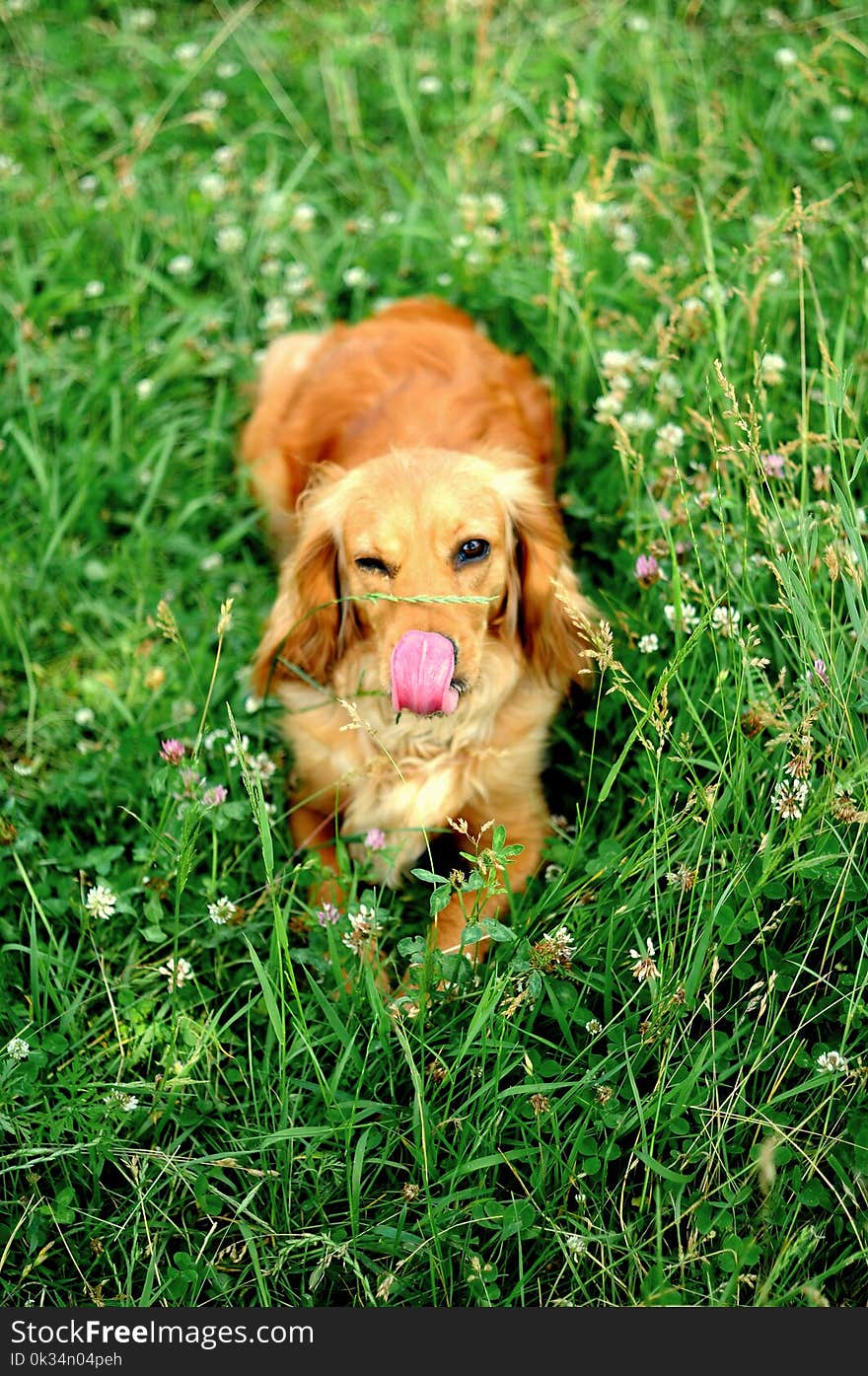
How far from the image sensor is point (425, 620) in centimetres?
215

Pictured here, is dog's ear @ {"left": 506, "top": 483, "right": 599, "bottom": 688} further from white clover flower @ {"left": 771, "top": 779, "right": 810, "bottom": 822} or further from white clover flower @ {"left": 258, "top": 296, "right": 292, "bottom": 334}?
white clover flower @ {"left": 258, "top": 296, "right": 292, "bottom": 334}

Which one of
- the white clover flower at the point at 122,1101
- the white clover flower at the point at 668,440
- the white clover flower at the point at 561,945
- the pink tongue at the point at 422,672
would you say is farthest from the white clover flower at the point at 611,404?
the white clover flower at the point at 122,1101

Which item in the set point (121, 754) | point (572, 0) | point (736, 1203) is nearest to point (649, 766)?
point (736, 1203)

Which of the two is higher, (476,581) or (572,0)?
(572,0)

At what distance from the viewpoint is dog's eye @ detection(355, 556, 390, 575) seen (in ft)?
7.59

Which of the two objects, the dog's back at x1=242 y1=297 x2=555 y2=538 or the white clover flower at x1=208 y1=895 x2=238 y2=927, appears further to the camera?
the dog's back at x1=242 y1=297 x2=555 y2=538

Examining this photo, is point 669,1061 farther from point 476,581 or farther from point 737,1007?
point 476,581

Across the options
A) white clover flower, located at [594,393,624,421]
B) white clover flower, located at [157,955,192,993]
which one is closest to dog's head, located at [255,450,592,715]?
white clover flower, located at [594,393,624,421]

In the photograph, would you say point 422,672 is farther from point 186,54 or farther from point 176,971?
point 186,54

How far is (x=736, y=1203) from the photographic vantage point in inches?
73.0

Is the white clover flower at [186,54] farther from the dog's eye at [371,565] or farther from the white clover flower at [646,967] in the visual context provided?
the white clover flower at [646,967]

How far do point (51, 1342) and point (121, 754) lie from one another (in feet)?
3.80

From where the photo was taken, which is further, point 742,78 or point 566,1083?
point 742,78

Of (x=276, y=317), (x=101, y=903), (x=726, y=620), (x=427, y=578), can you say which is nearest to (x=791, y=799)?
(x=726, y=620)
